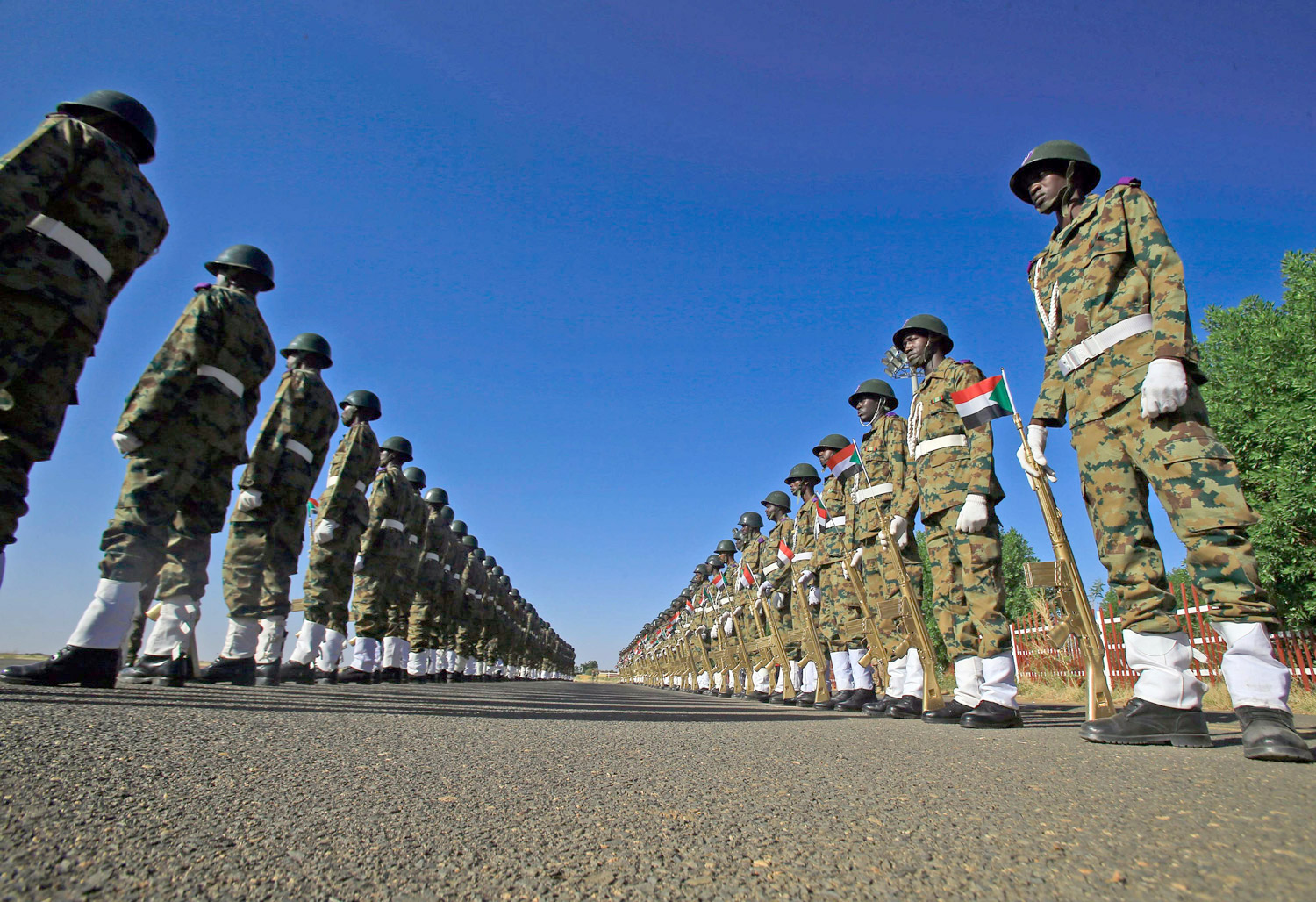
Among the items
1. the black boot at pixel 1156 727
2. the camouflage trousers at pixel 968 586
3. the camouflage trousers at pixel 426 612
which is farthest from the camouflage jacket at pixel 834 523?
→ the camouflage trousers at pixel 426 612

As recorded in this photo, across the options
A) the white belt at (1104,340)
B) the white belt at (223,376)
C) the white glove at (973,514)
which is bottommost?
the white glove at (973,514)

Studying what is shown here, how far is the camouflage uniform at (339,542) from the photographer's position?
25.5 ft

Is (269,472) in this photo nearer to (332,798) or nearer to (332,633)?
(332,633)

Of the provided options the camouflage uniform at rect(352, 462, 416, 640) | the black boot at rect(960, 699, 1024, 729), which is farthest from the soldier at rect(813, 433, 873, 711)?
the camouflage uniform at rect(352, 462, 416, 640)

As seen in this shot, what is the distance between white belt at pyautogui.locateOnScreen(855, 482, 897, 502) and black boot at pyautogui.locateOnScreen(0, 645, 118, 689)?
6.09 meters

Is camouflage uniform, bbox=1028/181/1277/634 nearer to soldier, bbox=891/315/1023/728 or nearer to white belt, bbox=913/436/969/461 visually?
soldier, bbox=891/315/1023/728

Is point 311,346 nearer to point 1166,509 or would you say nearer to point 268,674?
point 268,674

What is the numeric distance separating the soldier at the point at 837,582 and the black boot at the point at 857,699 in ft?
0.20

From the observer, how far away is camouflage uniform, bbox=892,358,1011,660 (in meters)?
4.53

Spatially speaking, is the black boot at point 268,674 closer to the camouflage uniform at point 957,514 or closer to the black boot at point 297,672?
the black boot at point 297,672

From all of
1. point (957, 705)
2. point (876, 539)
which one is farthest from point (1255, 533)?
point (957, 705)

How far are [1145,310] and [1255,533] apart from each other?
15.4 m

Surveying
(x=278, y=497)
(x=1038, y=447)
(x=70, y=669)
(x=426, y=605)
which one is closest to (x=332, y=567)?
(x=278, y=497)

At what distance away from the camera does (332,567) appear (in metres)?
7.85
